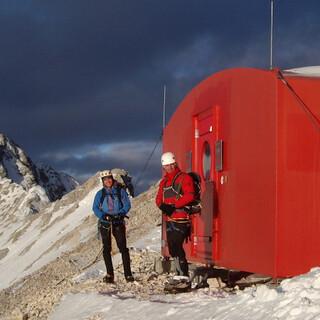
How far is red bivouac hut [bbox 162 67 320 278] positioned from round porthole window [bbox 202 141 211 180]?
175 millimetres

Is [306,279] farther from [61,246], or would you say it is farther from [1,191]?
[1,191]

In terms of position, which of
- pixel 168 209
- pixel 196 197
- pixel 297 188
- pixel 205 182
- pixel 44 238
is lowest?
pixel 44 238

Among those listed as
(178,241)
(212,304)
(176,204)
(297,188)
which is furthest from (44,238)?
(212,304)

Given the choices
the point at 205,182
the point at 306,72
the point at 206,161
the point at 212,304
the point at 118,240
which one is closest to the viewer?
the point at 212,304

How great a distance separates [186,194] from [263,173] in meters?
1.16

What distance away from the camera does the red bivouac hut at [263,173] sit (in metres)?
8.86

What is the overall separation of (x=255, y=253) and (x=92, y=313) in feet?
7.79

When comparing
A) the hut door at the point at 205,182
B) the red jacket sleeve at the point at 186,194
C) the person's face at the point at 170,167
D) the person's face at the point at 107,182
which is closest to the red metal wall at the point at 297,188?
the red jacket sleeve at the point at 186,194

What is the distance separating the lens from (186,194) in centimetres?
972

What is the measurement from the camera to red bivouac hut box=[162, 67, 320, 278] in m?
8.86

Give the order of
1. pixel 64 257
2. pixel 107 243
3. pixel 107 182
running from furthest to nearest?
1. pixel 64 257
2. pixel 107 243
3. pixel 107 182

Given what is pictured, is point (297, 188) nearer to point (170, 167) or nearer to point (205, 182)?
point (170, 167)

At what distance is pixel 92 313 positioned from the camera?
31.7ft

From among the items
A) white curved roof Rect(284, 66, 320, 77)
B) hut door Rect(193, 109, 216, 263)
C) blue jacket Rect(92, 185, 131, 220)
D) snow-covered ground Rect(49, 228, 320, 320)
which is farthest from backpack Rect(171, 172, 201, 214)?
blue jacket Rect(92, 185, 131, 220)
